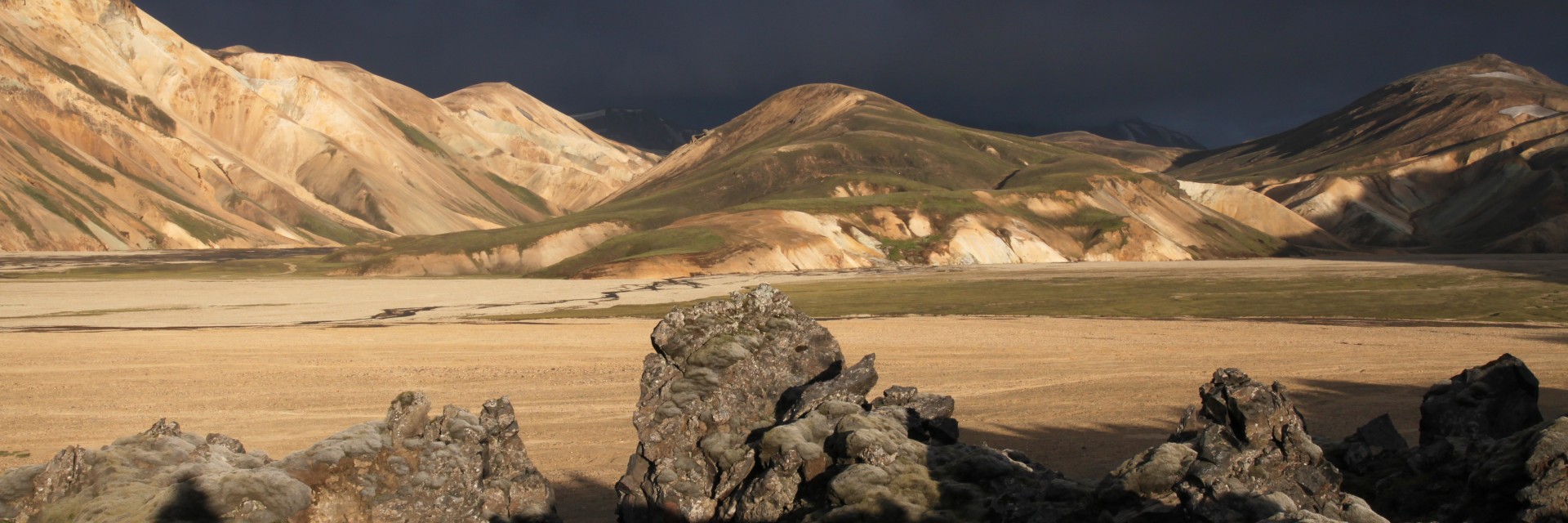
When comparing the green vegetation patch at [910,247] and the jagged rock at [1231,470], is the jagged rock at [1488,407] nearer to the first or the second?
the jagged rock at [1231,470]

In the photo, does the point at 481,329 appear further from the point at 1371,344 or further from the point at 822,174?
the point at 822,174

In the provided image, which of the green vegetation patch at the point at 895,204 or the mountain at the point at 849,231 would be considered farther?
the green vegetation patch at the point at 895,204

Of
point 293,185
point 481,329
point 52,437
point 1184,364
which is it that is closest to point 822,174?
point 293,185

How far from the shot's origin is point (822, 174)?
15888cm

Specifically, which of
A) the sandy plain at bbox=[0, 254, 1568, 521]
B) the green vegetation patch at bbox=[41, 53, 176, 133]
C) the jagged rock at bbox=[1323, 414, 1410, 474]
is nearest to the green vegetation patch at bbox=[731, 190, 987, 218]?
the sandy plain at bbox=[0, 254, 1568, 521]

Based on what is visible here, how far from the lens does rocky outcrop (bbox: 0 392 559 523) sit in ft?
30.1

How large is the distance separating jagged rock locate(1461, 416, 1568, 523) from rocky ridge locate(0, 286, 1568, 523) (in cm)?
2

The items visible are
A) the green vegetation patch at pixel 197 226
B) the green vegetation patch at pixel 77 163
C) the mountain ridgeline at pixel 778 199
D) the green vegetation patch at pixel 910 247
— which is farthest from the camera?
A: the green vegetation patch at pixel 197 226

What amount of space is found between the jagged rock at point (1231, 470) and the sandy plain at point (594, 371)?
544cm

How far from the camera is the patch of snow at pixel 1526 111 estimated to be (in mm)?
190125

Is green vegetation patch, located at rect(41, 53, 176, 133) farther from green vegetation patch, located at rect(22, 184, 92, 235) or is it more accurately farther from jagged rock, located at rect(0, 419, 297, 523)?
jagged rock, located at rect(0, 419, 297, 523)

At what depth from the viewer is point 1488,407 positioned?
12.2 metres

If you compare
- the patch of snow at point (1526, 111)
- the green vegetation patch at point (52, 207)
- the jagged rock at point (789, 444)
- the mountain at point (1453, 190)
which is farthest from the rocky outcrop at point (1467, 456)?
the patch of snow at point (1526, 111)

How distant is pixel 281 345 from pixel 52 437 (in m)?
16.5
